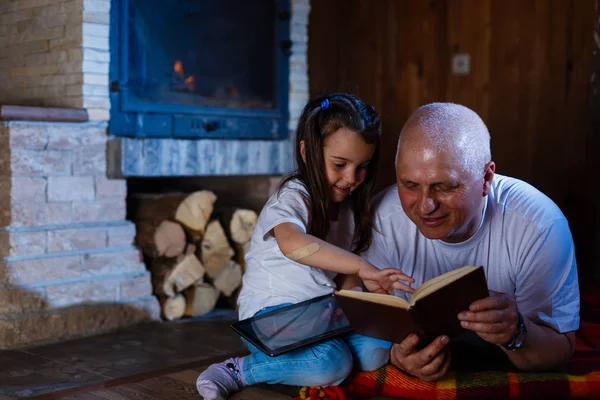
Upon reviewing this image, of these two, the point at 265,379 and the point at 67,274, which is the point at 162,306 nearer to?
the point at 67,274

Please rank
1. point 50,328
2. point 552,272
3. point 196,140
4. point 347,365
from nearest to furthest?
point 552,272 → point 347,365 → point 50,328 → point 196,140

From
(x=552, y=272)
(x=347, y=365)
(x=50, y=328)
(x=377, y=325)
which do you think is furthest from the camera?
(x=50, y=328)

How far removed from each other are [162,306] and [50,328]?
53 cm

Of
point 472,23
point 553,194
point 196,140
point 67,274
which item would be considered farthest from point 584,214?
point 67,274

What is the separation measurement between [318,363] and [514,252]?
0.60 m

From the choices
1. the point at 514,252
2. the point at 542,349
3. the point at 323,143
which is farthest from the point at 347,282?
the point at 542,349

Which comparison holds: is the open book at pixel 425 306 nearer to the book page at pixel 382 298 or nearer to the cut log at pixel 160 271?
the book page at pixel 382 298

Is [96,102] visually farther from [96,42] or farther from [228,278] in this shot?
[228,278]

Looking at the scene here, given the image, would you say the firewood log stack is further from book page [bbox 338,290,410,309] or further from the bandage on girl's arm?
book page [bbox 338,290,410,309]

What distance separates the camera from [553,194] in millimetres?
3510

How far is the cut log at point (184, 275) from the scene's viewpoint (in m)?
3.20

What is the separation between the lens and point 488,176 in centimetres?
188

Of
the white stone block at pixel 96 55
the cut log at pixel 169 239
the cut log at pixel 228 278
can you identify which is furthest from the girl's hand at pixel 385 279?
the white stone block at pixel 96 55

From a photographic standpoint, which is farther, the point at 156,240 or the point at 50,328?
the point at 156,240
